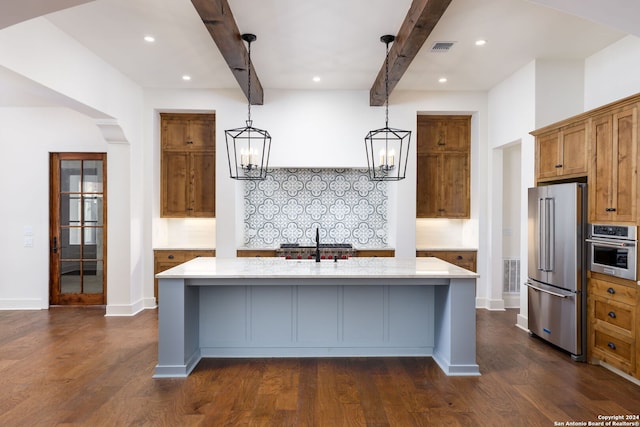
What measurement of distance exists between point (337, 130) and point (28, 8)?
3933 millimetres

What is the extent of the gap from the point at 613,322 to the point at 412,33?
10.0 feet

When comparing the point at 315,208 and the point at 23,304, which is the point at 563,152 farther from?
the point at 23,304

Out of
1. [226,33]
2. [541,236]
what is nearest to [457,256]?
[541,236]

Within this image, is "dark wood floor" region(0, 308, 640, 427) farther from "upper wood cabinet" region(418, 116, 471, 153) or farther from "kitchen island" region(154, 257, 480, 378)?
"upper wood cabinet" region(418, 116, 471, 153)

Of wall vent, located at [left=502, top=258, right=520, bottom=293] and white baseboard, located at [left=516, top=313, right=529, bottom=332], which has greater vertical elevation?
wall vent, located at [left=502, top=258, right=520, bottom=293]

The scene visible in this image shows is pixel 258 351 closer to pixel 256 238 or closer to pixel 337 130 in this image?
pixel 256 238

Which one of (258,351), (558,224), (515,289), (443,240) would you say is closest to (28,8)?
(258,351)

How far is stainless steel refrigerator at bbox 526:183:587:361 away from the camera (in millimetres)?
3525

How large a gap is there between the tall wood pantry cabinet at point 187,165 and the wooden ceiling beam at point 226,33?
1.35 m

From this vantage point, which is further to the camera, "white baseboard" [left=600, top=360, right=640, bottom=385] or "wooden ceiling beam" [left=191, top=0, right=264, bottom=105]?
"white baseboard" [left=600, top=360, right=640, bottom=385]

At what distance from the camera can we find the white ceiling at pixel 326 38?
128 inches

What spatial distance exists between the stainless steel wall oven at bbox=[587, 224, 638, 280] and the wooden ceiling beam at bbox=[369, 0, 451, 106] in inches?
91.8

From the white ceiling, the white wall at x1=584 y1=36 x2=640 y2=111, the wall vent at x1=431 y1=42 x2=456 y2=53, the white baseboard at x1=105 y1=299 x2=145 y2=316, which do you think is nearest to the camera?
the white ceiling

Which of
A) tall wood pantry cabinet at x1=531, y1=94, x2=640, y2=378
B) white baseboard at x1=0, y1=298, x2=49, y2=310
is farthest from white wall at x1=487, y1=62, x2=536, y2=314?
white baseboard at x1=0, y1=298, x2=49, y2=310
